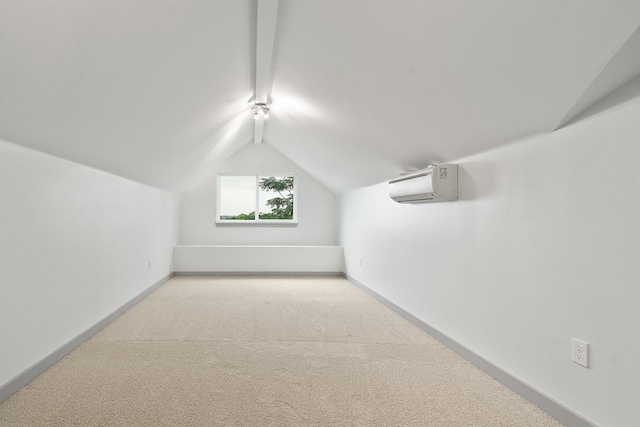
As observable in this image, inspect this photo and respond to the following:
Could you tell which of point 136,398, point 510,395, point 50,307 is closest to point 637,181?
point 510,395

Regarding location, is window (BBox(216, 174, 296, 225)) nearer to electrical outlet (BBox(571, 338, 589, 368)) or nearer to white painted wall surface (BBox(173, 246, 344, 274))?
white painted wall surface (BBox(173, 246, 344, 274))

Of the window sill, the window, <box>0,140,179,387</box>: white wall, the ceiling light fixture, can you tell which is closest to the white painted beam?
the ceiling light fixture

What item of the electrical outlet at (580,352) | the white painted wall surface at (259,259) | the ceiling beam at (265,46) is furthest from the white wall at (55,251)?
the electrical outlet at (580,352)

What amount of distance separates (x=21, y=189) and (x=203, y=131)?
2287 millimetres

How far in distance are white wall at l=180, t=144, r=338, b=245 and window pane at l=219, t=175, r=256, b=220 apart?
237 millimetres

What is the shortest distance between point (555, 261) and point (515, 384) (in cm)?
82

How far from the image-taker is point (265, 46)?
3.04 m

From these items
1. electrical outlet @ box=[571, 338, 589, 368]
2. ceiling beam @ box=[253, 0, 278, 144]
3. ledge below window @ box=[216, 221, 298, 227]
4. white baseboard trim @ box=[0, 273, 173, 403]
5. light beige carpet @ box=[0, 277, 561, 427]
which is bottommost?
light beige carpet @ box=[0, 277, 561, 427]

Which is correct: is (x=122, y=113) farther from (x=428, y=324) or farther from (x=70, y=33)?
(x=428, y=324)

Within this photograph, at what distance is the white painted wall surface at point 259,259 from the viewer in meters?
7.30

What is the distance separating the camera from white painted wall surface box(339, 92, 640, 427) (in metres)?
Result: 1.78

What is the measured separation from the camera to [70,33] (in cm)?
175

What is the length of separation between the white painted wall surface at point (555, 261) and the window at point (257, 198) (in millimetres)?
4800

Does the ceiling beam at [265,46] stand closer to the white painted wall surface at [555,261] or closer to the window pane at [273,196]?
the white painted wall surface at [555,261]
